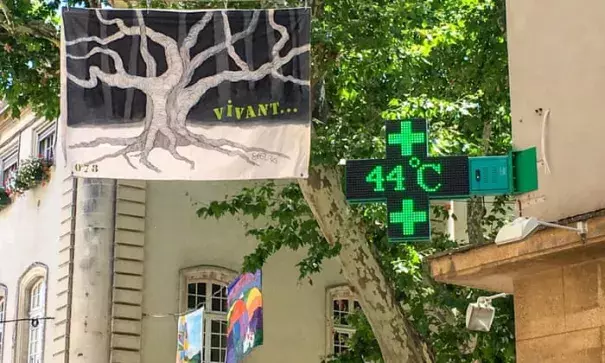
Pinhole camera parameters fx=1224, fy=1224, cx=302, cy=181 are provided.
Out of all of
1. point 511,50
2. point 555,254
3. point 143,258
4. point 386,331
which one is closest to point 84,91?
point 511,50

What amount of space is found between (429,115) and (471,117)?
953mm

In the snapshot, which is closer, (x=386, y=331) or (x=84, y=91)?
(x=84, y=91)

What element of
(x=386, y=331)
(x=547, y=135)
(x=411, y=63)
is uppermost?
(x=411, y=63)

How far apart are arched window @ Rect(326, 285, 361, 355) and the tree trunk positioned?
8013 mm

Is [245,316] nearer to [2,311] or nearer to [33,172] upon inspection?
[33,172]

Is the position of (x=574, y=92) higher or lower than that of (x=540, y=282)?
higher

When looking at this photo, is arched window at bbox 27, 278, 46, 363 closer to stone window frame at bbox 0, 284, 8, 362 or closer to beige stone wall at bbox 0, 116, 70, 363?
beige stone wall at bbox 0, 116, 70, 363

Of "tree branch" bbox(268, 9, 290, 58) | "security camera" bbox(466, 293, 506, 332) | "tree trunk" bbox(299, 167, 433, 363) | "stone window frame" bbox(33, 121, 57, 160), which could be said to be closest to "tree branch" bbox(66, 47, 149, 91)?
"tree branch" bbox(268, 9, 290, 58)

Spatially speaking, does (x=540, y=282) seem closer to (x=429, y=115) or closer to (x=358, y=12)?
(x=429, y=115)

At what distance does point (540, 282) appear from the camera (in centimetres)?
925

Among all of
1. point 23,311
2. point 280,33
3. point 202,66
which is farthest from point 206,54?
point 23,311

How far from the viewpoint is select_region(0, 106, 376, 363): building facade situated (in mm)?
21312

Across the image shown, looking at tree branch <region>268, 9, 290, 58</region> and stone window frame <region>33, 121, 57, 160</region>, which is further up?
stone window frame <region>33, 121, 57, 160</region>

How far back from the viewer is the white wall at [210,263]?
856 inches
